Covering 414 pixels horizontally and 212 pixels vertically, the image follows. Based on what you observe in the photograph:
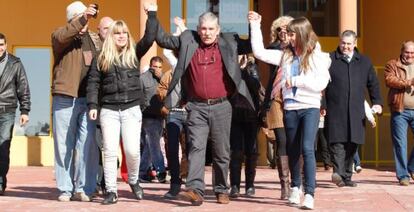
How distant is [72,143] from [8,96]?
1.45 metres

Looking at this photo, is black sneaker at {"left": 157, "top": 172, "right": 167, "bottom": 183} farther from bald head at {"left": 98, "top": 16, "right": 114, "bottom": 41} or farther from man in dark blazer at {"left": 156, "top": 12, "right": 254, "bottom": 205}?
man in dark blazer at {"left": 156, "top": 12, "right": 254, "bottom": 205}

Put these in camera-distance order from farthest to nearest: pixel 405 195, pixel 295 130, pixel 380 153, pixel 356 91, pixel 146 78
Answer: pixel 380 153 < pixel 146 78 < pixel 356 91 < pixel 405 195 < pixel 295 130

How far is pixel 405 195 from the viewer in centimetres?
877

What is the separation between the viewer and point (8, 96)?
9242 mm

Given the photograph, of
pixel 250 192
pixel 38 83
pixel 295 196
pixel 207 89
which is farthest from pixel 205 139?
pixel 38 83

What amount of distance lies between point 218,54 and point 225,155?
3.46ft

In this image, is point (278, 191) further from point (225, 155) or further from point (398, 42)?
point (398, 42)

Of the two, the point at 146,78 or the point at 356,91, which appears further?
the point at 146,78

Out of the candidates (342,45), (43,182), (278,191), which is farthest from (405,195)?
(43,182)

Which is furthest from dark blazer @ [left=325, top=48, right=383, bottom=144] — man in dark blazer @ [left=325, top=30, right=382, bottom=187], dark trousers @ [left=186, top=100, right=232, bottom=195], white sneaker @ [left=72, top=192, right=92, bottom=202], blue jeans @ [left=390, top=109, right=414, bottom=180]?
white sneaker @ [left=72, top=192, right=92, bottom=202]

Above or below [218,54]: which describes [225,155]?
below

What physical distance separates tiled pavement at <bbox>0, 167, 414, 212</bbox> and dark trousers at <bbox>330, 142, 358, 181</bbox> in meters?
0.24

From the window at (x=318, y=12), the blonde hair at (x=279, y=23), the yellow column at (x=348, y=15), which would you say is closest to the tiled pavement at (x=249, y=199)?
the blonde hair at (x=279, y=23)

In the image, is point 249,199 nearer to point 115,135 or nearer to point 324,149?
point 115,135
